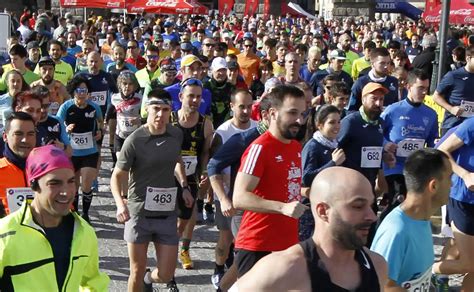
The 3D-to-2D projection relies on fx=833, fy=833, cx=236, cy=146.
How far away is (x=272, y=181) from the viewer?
5.03 m

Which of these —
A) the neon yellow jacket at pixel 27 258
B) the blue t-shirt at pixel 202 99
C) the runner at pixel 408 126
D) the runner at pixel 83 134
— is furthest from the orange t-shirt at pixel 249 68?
the neon yellow jacket at pixel 27 258

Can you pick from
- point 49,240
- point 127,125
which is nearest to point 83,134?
point 127,125

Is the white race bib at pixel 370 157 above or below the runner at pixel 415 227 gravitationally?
below

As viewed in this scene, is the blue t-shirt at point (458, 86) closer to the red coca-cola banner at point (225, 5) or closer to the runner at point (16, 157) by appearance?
the runner at point (16, 157)

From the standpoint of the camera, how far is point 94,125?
27.8 ft

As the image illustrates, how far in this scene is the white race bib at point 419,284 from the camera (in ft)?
12.4

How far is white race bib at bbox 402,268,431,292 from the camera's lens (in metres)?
3.78

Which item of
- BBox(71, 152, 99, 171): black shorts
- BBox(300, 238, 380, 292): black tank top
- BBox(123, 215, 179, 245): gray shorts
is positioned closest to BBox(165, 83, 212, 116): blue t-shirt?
BBox(71, 152, 99, 171): black shorts

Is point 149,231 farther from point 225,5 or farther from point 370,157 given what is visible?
point 225,5

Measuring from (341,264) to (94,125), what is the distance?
19.5ft

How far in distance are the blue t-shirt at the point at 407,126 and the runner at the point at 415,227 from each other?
3.56 meters

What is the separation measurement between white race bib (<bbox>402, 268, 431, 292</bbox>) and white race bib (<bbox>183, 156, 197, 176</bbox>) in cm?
357

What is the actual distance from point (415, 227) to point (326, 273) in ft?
3.83

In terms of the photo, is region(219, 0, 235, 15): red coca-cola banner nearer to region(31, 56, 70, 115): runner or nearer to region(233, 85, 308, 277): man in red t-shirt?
region(31, 56, 70, 115): runner
